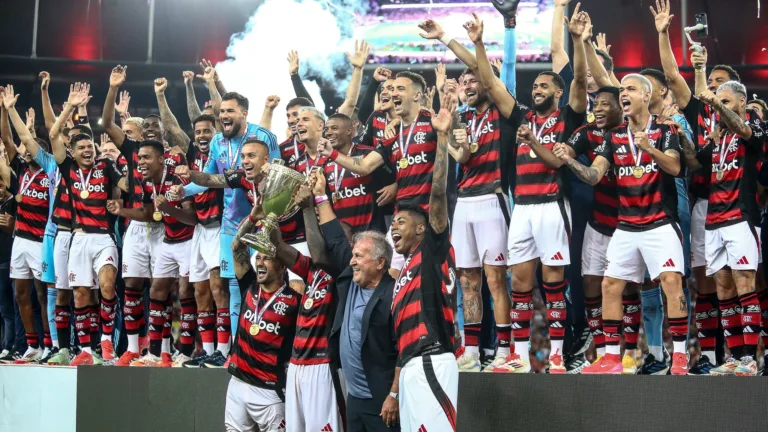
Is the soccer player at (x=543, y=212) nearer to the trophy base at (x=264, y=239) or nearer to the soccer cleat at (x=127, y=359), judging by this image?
the trophy base at (x=264, y=239)

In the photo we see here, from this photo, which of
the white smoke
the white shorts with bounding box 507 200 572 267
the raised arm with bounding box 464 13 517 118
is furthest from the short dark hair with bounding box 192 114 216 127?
the white smoke

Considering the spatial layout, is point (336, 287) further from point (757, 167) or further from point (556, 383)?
point (757, 167)

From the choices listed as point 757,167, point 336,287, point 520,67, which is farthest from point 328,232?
point 520,67

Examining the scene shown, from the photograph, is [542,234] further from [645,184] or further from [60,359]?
[60,359]

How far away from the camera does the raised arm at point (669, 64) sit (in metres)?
5.75

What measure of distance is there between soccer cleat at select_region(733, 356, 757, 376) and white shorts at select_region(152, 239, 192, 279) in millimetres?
3835

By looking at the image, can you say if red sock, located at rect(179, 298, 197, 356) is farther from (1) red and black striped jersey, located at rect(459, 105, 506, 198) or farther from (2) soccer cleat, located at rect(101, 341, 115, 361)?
(1) red and black striped jersey, located at rect(459, 105, 506, 198)

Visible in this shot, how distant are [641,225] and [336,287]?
1825 millimetres

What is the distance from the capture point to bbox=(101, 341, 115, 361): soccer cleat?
713cm

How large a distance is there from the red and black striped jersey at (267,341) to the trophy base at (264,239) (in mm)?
328

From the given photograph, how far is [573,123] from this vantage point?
19.2ft

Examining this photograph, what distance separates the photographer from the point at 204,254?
263 inches

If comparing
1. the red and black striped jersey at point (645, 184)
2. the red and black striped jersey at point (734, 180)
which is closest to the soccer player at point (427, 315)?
the red and black striped jersey at point (645, 184)

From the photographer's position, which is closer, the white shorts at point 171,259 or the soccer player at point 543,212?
the soccer player at point 543,212
